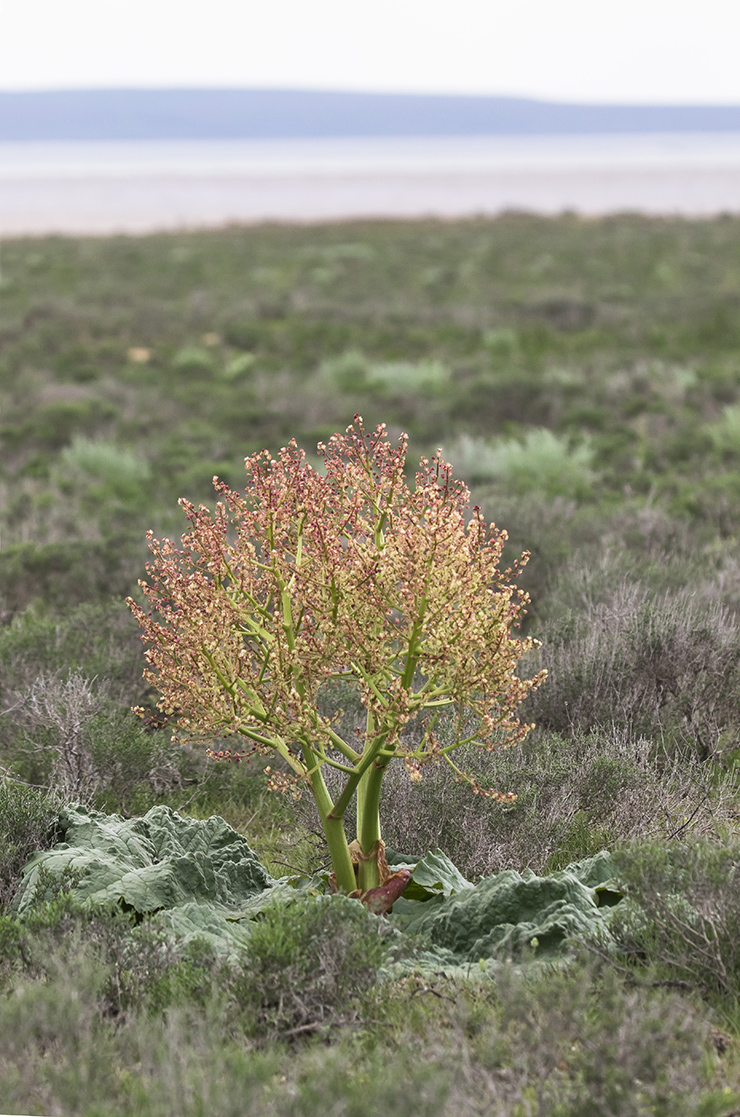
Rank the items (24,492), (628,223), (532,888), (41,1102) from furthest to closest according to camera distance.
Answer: (628,223)
(24,492)
(532,888)
(41,1102)

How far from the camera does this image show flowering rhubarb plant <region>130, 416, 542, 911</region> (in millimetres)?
2848

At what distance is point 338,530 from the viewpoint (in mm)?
3080

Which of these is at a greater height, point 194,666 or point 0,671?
point 194,666

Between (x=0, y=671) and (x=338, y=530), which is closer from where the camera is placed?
(x=338, y=530)

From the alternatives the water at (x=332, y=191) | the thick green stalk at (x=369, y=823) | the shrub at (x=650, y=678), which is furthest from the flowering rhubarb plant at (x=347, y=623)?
the water at (x=332, y=191)

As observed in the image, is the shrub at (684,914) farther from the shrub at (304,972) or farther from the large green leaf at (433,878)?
the shrub at (304,972)

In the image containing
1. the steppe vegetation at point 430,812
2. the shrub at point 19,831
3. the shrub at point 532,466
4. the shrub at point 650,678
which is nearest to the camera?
the steppe vegetation at point 430,812

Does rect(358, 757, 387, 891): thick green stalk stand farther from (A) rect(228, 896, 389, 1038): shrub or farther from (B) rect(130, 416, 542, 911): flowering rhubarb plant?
(A) rect(228, 896, 389, 1038): shrub

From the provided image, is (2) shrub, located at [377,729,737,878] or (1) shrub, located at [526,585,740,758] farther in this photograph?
(1) shrub, located at [526,585,740,758]

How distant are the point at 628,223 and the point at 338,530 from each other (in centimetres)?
4643

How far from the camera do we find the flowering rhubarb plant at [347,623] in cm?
285

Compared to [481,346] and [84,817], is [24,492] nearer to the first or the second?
[84,817]

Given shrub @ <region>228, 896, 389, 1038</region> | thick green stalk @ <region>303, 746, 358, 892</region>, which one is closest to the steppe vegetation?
shrub @ <region>228, 896, 389, 1038</region>

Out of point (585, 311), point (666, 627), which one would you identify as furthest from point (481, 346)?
point (666, 627)
